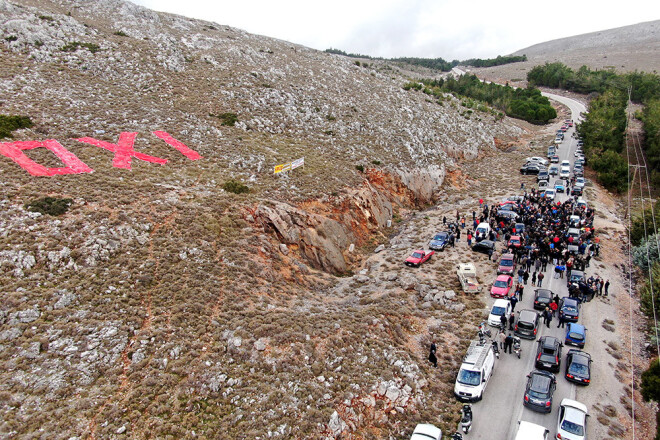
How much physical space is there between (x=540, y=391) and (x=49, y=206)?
29.4 meters

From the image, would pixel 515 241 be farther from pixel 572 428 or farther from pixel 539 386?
pixel 572 428

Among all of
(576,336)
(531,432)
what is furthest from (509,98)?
(531,432)

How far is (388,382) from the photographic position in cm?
1773

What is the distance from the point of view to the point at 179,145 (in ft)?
120

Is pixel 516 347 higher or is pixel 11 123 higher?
pixel 11 123

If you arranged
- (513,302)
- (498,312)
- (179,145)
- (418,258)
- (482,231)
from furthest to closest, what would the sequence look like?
(179,145), (482,231), (418,258), (513,302), (498,312)

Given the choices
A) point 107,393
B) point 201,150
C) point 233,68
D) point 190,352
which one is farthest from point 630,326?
point 233,68

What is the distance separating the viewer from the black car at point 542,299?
2430 cm

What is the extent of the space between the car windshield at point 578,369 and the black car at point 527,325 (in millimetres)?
3048

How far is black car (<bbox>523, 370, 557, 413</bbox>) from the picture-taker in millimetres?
16734

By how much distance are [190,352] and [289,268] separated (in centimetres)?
1072

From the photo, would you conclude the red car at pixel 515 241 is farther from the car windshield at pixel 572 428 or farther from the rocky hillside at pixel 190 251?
the car windshield at pixel 572 428

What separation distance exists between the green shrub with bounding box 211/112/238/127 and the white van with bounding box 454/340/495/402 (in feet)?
118

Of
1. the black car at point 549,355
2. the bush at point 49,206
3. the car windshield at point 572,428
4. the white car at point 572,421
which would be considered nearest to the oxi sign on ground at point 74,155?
the bush at point 49,206
